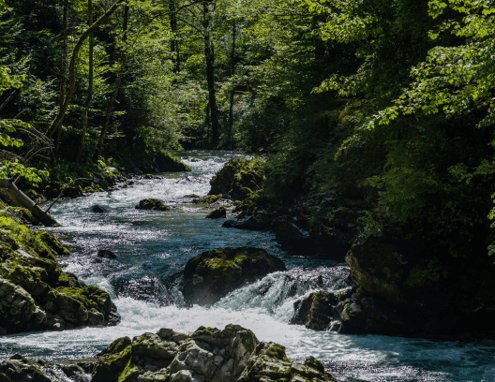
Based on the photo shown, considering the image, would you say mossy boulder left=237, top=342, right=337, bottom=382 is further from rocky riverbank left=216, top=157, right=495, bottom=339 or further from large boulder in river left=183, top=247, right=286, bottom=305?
large boulder in river left=183, top=247, right=286, bottom=305

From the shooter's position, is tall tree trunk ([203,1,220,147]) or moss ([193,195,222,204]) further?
tall tree trunk ([203,1,220,147])

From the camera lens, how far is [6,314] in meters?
7.50

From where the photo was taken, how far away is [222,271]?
34.0 ft

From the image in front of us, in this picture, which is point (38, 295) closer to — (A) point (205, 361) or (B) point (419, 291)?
(A) point (205, 361)

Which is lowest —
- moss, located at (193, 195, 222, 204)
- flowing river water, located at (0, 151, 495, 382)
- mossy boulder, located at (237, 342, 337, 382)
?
flowing river water, located at (0, 151, 495, 382)

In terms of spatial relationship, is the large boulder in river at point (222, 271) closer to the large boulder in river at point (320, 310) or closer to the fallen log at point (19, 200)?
the large boulder in river at point (320, 310)

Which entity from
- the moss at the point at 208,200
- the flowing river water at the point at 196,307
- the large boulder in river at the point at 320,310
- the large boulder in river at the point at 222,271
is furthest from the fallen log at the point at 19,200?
the large boulder in river at the point at 320,310

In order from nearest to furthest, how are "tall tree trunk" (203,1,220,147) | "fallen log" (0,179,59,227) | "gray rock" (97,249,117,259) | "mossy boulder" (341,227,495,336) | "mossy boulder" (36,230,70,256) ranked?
"mossy boulder" (341,227,495,336), "mossy boulder" (36,230,70,256), "gray rock" (97,249,117,259), "fallen log" (0,179,59,227), "tall tree trunk" (203,1,220,147)

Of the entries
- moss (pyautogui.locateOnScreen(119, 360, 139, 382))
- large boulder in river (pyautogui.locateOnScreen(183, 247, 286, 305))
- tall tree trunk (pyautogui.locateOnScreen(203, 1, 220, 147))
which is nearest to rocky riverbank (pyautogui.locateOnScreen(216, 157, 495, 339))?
large boulder in river (pyautogui.locateOnScreen(183, 247, 286, 305))

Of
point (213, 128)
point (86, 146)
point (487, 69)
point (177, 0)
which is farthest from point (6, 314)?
point (213, 128)

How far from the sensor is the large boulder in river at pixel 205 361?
17.1 ft

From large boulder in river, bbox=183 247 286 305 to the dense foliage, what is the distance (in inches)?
112

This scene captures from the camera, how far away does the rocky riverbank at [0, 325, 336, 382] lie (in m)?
5.23

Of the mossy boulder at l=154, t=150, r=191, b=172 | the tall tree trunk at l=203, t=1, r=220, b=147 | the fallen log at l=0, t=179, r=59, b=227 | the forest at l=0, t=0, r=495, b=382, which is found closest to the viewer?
the forest at l=0, t=0, r=495, b=382
